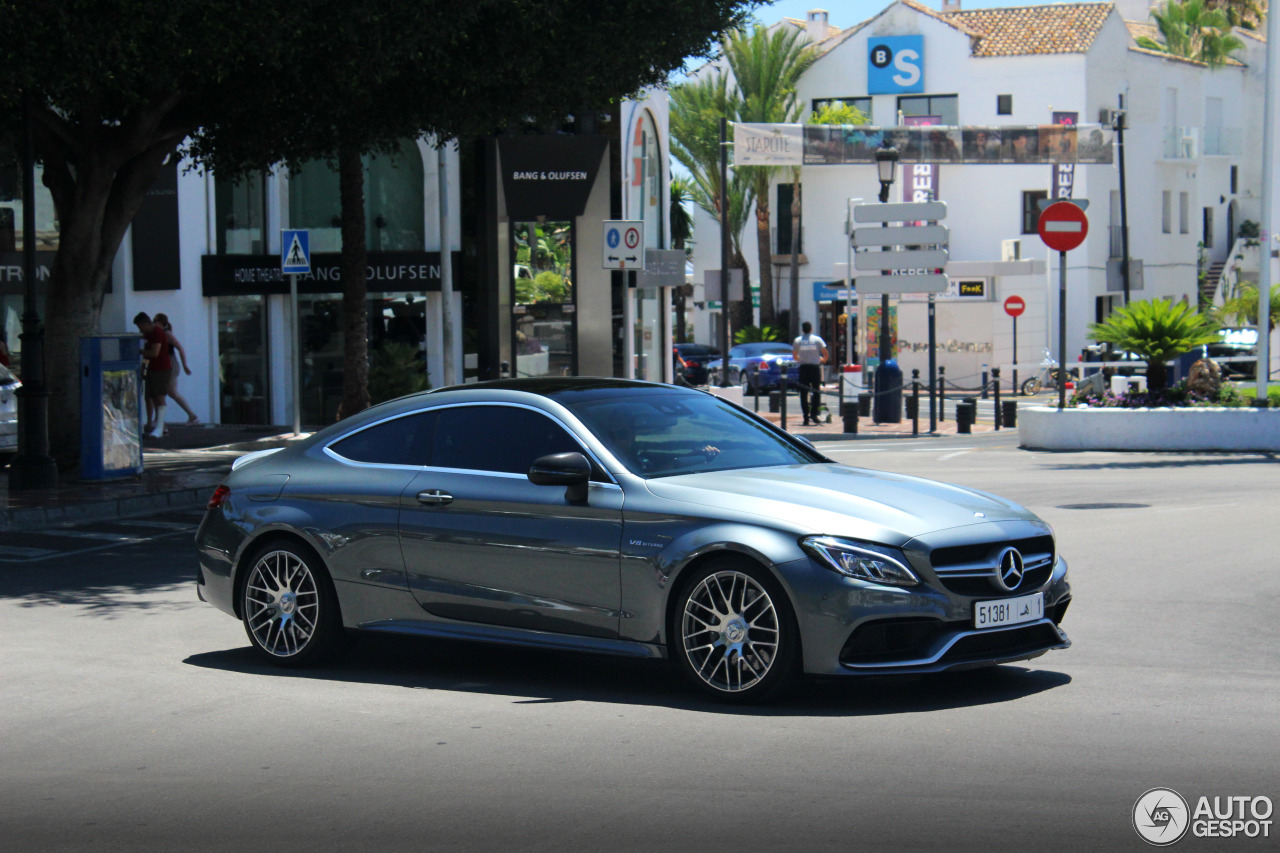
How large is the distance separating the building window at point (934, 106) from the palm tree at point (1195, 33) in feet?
53.6

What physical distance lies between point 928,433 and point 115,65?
54.1 feet

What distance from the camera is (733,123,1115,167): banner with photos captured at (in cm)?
3706

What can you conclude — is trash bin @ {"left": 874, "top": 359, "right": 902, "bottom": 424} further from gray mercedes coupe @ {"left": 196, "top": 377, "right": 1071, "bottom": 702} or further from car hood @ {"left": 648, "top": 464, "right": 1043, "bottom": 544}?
car hood @ {"left": 648, "top": 464, "right": 1043, "bottom": 544}

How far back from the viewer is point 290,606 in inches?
313

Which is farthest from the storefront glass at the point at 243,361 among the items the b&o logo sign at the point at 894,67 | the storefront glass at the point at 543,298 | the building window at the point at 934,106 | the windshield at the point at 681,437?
the b&o logo sign at the point at 894,67

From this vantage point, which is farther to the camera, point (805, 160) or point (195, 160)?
point (805, 160)

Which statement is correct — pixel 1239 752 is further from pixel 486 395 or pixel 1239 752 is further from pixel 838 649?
pixel 486 395

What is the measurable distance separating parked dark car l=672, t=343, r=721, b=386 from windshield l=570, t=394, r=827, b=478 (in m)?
41.5

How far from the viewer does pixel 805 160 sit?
3772 centimetres

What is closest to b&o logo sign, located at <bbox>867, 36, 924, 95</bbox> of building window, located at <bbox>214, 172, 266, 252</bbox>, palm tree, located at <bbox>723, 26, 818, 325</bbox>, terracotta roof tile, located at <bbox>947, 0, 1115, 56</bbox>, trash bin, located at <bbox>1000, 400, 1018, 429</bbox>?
terracotta roof tile, located at <bbox>947, 0, 1115, 56</bbox>

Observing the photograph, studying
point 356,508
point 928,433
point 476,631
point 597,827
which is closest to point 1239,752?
point 597,827

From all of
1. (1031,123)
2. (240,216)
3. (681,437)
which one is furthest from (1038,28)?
(681,437)

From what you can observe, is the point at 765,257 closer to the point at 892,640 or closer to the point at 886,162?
the point at 886,162

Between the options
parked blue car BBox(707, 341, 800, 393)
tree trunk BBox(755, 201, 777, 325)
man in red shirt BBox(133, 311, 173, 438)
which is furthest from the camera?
tree trunk BBox(755, 201, 777, 325)
